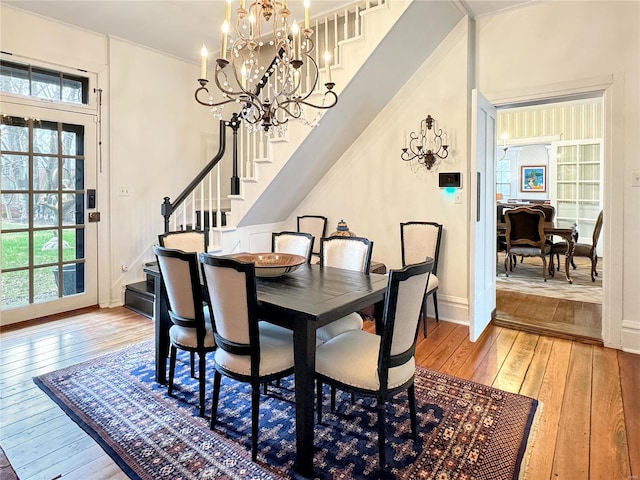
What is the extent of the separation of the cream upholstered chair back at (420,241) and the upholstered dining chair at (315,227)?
107 centimetres

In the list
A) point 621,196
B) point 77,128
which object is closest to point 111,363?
point 77,128

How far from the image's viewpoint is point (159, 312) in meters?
2.59

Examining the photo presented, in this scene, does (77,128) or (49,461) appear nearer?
(49,461)

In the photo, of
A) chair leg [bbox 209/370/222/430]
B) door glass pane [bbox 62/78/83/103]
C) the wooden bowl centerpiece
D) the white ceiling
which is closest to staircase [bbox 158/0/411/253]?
the white ceiling

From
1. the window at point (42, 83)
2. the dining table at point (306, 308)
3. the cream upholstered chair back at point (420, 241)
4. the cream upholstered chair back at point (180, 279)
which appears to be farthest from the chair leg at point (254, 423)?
the window at point (42, 83)

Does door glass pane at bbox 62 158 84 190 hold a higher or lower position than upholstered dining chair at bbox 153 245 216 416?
higher

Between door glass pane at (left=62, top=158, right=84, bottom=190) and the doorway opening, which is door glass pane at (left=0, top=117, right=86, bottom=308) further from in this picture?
the doorway opening

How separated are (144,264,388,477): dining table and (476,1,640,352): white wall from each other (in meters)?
2.14

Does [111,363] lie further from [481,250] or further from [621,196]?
[621,196]

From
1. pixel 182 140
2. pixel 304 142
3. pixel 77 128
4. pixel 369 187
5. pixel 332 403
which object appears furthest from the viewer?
pixel 182 140

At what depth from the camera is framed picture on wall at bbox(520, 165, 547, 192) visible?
881cm

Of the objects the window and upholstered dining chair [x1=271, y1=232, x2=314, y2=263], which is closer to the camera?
upholstered dining chair [x1=271, y1=232, x2=314, y2=263]

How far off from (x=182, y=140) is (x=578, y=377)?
487cm

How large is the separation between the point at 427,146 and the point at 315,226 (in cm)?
166
